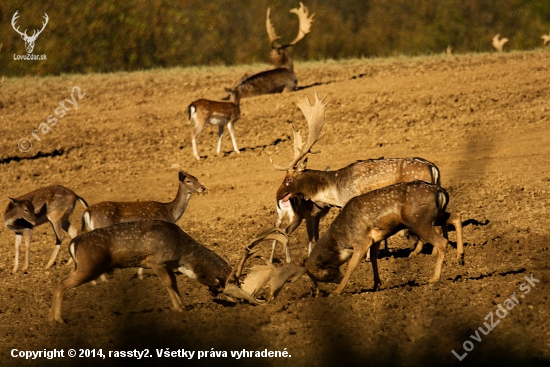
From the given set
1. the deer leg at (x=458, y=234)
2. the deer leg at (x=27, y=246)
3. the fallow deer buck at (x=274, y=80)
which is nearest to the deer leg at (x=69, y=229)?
the deer leg at (x=27, y=246)

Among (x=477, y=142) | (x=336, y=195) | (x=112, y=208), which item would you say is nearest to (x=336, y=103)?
(x=477, y=142)

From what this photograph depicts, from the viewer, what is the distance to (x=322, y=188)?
39.3 ft

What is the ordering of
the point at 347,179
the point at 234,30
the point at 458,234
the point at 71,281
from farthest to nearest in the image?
the point at 234,30
the point at 347,179
the point at 458,234
the point at 71,281

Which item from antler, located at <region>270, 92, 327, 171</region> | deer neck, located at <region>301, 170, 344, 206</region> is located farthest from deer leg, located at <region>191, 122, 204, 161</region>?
deer neck, located at <region>301, 170, 344, 206</region>

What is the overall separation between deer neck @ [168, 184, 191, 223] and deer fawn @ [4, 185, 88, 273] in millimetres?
1191

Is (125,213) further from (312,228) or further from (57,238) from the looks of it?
(312,228)

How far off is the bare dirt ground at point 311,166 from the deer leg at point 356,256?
0.90 ft

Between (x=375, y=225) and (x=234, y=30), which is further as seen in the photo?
(x=234, y=30)

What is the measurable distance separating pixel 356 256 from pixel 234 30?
26682mm

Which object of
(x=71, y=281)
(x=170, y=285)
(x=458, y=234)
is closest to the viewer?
(x=71, y=281)

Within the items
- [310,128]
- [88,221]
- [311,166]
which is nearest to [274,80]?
[311,166]

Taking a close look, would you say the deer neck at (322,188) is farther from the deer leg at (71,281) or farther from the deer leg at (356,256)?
the deer leg at (71,281)

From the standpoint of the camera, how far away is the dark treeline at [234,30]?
105 feet

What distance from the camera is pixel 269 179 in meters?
15.8
